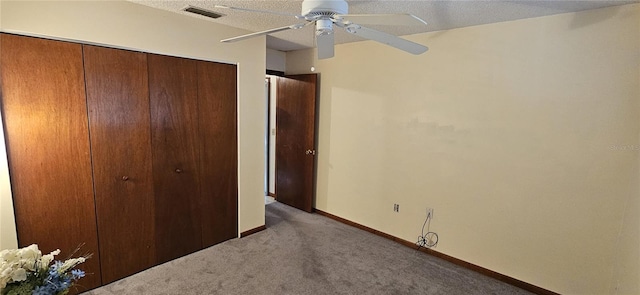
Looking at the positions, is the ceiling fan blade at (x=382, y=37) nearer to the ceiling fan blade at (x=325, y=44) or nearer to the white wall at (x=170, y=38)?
the ceiling fan blade at (x=325, y=44)

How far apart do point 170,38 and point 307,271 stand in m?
2.37

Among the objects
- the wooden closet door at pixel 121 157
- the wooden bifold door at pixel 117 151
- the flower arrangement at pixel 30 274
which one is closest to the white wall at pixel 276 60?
the wooden bifold door at pixel 117 151

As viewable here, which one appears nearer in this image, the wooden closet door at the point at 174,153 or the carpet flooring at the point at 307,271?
the carpet flooring at the point at 307,271

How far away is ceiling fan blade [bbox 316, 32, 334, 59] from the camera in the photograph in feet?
5.54

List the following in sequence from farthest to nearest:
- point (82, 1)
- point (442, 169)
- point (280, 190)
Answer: point (280, 190)
point (442, 169)
point (82, 1)

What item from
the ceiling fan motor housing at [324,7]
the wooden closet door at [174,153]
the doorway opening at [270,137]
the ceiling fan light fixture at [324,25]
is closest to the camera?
the ceiling fan motor housing at [324,7]

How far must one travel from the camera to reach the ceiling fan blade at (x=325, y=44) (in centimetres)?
169

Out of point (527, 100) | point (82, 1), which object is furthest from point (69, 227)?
point (527, 100)

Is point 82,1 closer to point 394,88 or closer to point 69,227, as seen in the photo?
point 69,227

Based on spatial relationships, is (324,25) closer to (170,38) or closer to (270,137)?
(170,38)

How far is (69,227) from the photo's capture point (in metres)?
2.31

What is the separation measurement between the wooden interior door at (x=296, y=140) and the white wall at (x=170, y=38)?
843mm

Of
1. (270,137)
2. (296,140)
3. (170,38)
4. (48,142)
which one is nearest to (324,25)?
(170,38)

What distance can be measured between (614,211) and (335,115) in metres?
2.73
